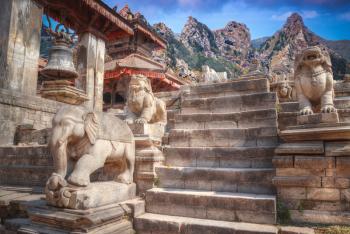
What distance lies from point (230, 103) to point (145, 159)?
2.52 m

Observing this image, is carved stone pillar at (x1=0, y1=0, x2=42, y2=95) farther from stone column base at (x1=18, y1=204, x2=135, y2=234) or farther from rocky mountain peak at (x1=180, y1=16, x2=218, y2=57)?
rocky mountain peak at (x1=180, y1=16, x2=218, y2=57)

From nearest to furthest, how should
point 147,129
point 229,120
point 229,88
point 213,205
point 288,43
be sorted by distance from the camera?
point 213,205 → point 147,129 → point 229,120 → point 229,88 → point 288,43

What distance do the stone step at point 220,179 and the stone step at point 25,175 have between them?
2.76 metres

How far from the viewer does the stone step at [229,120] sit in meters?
4.80

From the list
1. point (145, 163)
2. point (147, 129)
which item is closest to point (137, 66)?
point (147, 129)

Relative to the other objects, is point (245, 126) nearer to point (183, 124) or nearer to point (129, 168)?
point (183, 124)

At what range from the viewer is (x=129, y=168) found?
13.3 ft

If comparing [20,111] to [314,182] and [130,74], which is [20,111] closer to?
[314,182]

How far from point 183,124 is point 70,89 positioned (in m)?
5.14

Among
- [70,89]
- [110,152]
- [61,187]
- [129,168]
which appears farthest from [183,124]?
[70,89]

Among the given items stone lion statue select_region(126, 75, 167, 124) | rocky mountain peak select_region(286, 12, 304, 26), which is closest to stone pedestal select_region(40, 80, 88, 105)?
stone lion statue select_region(126, 75, 167, 124)

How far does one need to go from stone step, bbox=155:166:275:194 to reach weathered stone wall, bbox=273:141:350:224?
31 cm

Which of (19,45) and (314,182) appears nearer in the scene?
(314,182)

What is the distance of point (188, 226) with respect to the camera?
3307 millimetres
